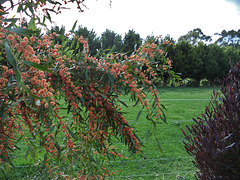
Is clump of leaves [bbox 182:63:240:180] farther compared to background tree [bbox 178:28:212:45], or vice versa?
background tree [bbox 178:28:212:45]

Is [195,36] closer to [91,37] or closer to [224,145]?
[91,37]

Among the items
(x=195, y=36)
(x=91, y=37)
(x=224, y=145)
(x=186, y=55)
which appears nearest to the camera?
(x=224, y=145)

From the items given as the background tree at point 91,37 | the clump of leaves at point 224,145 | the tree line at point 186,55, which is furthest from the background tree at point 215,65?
the clump of leaves at point 224,145

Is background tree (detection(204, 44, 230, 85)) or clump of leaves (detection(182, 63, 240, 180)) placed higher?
background tree (detection(204, 44, 230, 85))

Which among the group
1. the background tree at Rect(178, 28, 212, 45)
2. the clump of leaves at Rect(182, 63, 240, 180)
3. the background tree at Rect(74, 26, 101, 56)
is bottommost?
the clump of leaves at Rect(182, 63, 240, 180)

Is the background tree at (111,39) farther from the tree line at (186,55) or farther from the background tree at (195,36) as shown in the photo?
the background tree at (195,36)

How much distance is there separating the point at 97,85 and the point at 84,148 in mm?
334

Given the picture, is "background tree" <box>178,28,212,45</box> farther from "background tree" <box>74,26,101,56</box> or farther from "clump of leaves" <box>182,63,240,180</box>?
"clump of leaves" <box>182,63,240,180</box>

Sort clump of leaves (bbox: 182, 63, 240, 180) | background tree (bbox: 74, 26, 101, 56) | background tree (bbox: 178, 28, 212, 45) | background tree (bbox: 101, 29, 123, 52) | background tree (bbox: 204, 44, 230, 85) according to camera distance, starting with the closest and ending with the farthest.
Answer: clump of leaves (bbox: 182, 63, 240, 180)
background tree (bbox: 74, 26, 101, 56)
background tree (bbox: 101, 29, 123, 52)
background tree (bbox: 204, 44, 230, 85)
background tree (bbox: 178, 28, 212, 45)

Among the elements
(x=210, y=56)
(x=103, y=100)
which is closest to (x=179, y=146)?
(x=103, y=100)

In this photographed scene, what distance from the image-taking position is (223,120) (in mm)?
1184

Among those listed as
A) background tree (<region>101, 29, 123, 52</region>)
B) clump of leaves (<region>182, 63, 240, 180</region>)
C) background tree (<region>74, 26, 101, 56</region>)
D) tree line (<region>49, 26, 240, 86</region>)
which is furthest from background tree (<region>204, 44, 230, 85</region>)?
clump of leaves (<region>182, 63, 240, 180</region>)

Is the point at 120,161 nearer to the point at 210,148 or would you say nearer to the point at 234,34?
the point at 210,148

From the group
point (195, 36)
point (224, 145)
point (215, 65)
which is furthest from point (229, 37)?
point (224, 145)
